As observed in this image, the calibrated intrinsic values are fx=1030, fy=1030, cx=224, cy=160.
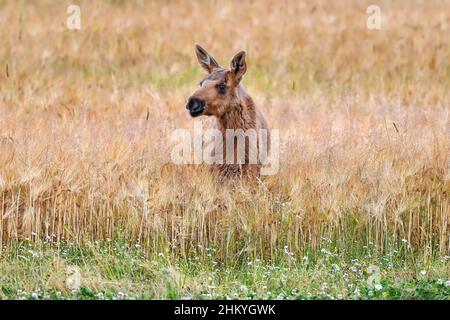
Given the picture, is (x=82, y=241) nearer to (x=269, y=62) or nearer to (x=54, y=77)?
(x=54, y=77)

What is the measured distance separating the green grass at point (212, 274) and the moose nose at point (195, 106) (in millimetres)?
1602

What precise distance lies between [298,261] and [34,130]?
375 cm

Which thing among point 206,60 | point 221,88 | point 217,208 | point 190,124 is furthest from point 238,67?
point 190,124

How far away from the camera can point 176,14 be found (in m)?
21.5

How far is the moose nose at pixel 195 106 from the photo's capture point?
33.9 feet

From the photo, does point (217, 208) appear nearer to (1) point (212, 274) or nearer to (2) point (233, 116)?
(1) point (212, 274)

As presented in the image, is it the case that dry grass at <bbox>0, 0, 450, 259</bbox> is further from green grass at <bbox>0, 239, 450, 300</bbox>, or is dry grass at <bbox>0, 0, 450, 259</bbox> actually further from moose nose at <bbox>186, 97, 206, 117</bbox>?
moose nose at <bbox>186, 97, 206, 117</bbox>

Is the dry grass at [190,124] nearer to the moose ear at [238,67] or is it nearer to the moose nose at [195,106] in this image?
the moose nose at [195,106]

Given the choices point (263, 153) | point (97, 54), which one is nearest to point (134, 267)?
point (263, 153)

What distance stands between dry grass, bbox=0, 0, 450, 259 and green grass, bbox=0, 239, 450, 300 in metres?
0.20

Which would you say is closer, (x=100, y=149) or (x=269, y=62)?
(x=100, y=149)

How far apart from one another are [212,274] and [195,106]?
2099 millimetres

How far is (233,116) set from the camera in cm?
1093
